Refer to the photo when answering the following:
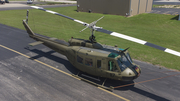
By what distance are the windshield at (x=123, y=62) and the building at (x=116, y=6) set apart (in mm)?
34470

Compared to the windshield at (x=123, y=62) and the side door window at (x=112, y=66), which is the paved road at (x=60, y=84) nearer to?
the side door window at (x=112, y=66)

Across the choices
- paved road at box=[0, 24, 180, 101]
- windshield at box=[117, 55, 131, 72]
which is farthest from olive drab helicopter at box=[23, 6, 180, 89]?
paved road at box=[0, 24, 180, 101]

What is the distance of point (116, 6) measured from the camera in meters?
44.2

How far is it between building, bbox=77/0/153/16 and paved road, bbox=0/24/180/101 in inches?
1238

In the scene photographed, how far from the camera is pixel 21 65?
571 inches

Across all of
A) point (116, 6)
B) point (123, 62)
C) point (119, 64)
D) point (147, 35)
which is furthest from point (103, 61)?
point (116, 6)

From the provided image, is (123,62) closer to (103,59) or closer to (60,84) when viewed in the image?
(103,59)

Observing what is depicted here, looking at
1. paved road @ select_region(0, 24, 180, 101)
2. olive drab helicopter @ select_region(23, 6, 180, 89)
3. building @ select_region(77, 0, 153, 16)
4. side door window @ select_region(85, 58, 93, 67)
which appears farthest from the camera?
building @ select_region(77, 0, 153, 16)

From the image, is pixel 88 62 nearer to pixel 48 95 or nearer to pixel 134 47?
pixel 48 95

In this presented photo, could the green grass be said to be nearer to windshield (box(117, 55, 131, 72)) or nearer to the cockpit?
windshield (box(117, 55, 131, 72))

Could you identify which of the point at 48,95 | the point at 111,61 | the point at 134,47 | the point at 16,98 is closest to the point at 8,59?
the point at 16,98

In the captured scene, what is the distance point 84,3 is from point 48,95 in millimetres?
46522

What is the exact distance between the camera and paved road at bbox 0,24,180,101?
1023cm

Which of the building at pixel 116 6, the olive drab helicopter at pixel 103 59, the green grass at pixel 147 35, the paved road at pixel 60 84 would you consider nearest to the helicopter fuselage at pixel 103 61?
the olive drab helicopter at pixel 103 59
